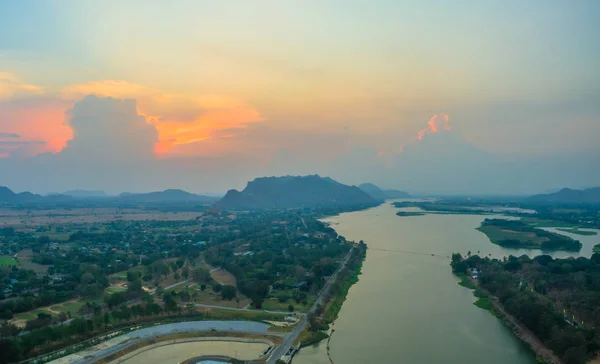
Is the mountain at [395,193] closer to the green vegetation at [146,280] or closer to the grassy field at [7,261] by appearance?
the green vegetation at [146,280]

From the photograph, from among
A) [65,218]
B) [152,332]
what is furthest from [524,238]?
[65,218]

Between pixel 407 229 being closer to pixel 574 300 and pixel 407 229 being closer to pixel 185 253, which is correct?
pixel 185 253

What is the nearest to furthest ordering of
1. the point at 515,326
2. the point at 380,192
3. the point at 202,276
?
the point at 515,326, the point at 202,276, the point at 380,192

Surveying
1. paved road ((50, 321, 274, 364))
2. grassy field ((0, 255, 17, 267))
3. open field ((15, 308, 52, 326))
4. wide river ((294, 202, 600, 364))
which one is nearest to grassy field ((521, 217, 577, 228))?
wide river ((294, 202, 600, 364))

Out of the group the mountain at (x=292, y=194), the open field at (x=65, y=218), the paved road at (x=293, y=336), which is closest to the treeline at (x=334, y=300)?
the paved road at (x=293, y=336)

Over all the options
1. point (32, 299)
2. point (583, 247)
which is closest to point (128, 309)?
point (32, 299)

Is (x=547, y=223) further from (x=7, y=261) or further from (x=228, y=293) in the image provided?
(x=7, y=261)
